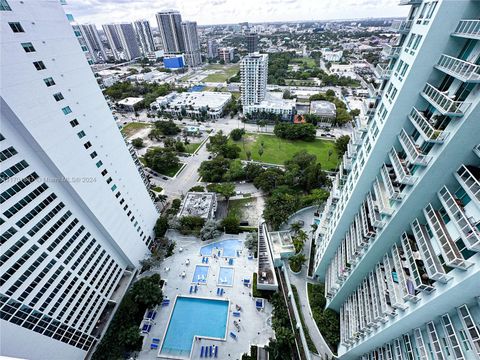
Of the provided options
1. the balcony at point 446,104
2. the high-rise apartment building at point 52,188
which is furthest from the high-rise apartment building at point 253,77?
the balcony at point 446,104

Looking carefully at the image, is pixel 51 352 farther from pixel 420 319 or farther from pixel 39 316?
pixel 420 319

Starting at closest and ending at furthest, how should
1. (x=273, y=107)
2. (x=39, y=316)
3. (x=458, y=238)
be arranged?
(x=458, y=238)
(x=39, y=316)
(x=273, y=107)

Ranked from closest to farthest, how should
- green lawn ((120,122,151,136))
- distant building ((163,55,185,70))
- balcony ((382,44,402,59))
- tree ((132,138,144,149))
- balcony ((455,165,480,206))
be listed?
balcony ((455,165,480,206)), balcony ((382,44,402,59)), tree ((132,138,144,149)), green lawn ((120,122,151,136)), distant building ((163,55,185,70))

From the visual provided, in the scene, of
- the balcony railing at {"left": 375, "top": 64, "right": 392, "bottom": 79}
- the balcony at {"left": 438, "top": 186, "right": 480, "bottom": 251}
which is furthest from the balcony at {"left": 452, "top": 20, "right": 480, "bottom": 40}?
the balcony at {"left": 438, "top": 186, "right": 480, "bottom": 251}

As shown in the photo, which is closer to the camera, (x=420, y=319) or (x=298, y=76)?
(x=420, y=319)

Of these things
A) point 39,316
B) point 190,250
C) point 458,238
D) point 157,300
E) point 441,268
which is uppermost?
point 458,238

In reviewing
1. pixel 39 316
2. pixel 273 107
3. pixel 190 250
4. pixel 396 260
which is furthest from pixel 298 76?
pixel 39 316

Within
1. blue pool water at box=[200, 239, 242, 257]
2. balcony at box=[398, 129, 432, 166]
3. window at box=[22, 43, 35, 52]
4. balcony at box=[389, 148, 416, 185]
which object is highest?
window at box=[22, 43, 35, 52]

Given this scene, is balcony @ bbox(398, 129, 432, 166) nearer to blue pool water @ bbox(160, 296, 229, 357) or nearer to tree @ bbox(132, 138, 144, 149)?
blue pool water @ bbox(160, 296, 229, 357)
